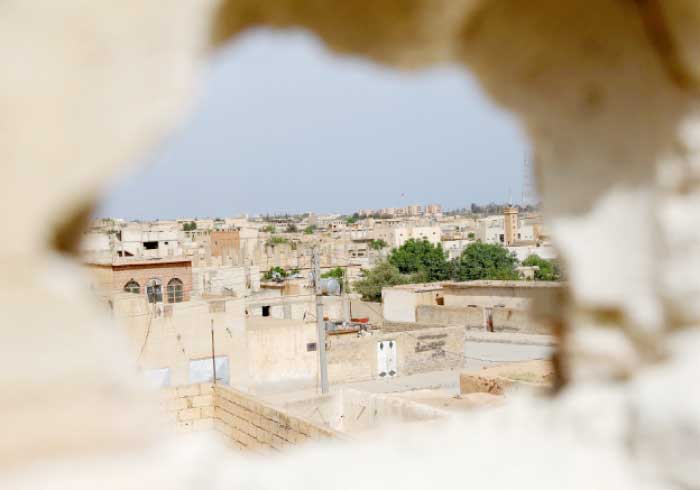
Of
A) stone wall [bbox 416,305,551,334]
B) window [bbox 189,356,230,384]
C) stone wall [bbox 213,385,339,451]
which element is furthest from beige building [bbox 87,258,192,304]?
stone wall [bbox 213,385,339,451]

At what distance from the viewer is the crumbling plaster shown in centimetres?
151

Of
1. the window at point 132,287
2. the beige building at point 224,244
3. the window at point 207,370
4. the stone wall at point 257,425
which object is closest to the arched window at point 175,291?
the window at point 132,287

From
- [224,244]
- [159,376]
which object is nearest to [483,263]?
[224,244]

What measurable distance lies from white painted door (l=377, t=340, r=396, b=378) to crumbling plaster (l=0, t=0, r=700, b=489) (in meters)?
17.5

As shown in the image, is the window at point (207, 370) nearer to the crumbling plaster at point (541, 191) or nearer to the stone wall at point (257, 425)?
the stone wall at point (257, 425)

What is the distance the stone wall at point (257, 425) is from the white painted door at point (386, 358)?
32.2 ft

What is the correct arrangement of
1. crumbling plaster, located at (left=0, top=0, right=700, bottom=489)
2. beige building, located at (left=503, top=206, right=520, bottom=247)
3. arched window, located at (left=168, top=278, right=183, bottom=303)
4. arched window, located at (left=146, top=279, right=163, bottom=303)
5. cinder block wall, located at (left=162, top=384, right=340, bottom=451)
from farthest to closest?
beige building, located at (left=503, top=206, right=520, bottom=247) → arched window, located at (left=168, top=278, right=183, bottom=303) → arched window, located at (left=146, top=279, right=163, bottom=303) → cinder block wall, located at (left=162, top=384, right=340, bottom=451) → crumbling plaster, located at (left=0, top=0, right=700, bottom=489)

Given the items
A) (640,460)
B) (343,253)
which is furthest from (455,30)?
(343,253)

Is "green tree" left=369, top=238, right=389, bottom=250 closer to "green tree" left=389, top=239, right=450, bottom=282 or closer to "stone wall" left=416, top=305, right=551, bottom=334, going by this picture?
"green tree" left=389, top=239, right=450, bottom=282

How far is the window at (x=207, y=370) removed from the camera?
16.8m

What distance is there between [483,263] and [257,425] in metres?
32.7

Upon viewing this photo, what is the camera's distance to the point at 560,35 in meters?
2.48

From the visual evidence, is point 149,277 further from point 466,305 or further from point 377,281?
point 377,281

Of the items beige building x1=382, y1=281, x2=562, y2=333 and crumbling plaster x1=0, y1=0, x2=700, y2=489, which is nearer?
crumbling plaster x1=0, y1=0, x2=700, y2=489
